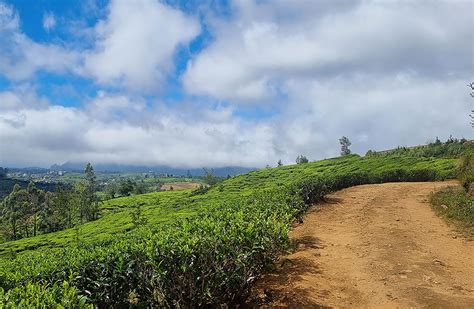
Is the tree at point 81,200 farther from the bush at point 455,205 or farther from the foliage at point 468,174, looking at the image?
the foliage at point 468,174

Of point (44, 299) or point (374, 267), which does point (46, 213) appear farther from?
point (44, 299)

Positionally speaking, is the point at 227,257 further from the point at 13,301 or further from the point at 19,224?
the point at 19,224

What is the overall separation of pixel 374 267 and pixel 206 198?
6256 centimetres

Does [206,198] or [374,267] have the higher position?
[374,267]

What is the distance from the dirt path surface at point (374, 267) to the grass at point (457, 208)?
1.67ft

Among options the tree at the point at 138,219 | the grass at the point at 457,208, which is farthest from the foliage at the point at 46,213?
the grass at the point at 457,208

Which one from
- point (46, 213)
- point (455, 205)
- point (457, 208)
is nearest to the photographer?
point (457, 208)

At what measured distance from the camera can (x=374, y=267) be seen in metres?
10.5

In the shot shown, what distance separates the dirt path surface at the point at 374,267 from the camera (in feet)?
27.5

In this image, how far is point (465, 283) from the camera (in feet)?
30.8

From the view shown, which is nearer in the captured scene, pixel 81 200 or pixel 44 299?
pixel 44 299

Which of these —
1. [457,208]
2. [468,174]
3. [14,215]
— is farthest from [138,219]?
[457,208]

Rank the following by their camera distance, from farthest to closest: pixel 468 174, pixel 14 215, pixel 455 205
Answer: pixel 14 215 < pixel 468 174 < pixel 455 205

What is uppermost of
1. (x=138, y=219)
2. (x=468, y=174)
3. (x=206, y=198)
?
(x=468, y=174)
